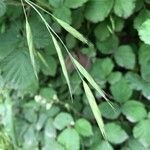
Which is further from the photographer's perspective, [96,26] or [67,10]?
[96,26]

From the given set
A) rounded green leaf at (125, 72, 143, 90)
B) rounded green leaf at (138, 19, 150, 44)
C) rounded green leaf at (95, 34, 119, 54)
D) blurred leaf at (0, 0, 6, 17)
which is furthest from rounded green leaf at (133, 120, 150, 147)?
blurred leaf at (0, 0, 6, 17)

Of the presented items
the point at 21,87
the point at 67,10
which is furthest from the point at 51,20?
the point at 21,87

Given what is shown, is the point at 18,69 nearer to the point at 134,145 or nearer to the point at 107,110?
the point at 107,110

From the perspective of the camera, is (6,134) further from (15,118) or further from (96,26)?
(96,26)

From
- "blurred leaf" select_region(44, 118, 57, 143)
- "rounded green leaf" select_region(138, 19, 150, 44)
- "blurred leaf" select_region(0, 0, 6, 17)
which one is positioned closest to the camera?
"rounded green leaf" select_region(138, 19, 150, 44)

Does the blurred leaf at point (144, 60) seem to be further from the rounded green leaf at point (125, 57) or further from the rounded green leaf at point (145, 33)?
the rounded green leaf at point (145, 33)

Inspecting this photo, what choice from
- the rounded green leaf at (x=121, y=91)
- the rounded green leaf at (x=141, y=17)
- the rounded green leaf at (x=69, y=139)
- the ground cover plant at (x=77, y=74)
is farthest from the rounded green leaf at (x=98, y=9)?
the rounded green leaf at (x=69, y=139)

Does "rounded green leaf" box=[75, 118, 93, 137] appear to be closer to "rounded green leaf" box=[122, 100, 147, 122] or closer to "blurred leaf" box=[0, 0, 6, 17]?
"rounded green leaf" box=[122, 100, 147, 122]

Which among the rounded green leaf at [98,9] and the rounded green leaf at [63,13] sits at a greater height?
the rounded green leaf at [63,13]
